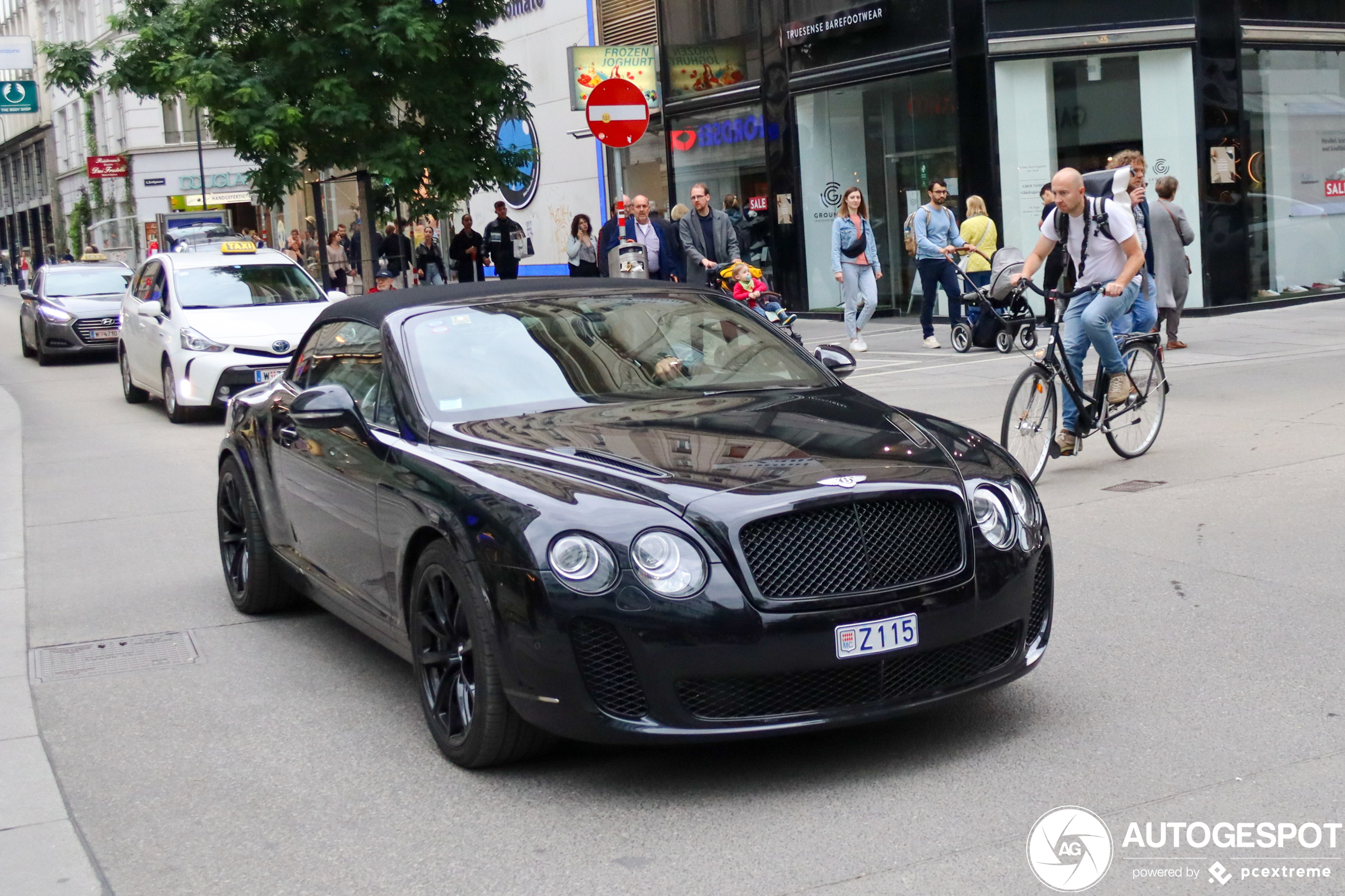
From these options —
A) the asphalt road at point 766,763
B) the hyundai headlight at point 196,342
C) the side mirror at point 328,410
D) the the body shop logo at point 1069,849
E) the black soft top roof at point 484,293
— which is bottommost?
the the body shop logo at point 1069,849

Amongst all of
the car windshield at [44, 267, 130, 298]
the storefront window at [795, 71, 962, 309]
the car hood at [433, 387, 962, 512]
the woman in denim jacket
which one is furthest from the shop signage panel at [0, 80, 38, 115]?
the car hood at [433, 387, 962, 512]

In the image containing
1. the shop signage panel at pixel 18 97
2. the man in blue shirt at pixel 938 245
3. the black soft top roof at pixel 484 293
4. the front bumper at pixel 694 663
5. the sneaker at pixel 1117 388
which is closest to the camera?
the front bumper at pixel 694 663

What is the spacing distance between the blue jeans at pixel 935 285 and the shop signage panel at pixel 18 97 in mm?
33587

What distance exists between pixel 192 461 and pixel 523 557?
342 inches

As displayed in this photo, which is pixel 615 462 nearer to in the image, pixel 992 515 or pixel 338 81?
pixel 992 515

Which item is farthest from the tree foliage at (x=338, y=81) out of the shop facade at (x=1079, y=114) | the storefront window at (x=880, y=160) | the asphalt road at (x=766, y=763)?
the asphalt road at (x=766, y=763)

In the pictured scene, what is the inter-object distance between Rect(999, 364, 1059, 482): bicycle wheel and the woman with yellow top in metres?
8.98

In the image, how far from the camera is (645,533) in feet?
13.8

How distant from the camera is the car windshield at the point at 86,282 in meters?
24.8

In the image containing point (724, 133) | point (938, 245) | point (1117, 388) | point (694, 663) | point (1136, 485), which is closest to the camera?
point (694, 663)

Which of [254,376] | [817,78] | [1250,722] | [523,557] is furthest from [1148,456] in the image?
[817,78]

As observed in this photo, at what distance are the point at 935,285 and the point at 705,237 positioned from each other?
12.1ft

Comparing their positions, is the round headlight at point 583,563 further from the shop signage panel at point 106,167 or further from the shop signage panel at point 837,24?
the shop signage panel at point 106,167

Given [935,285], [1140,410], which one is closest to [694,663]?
[1140,410]
